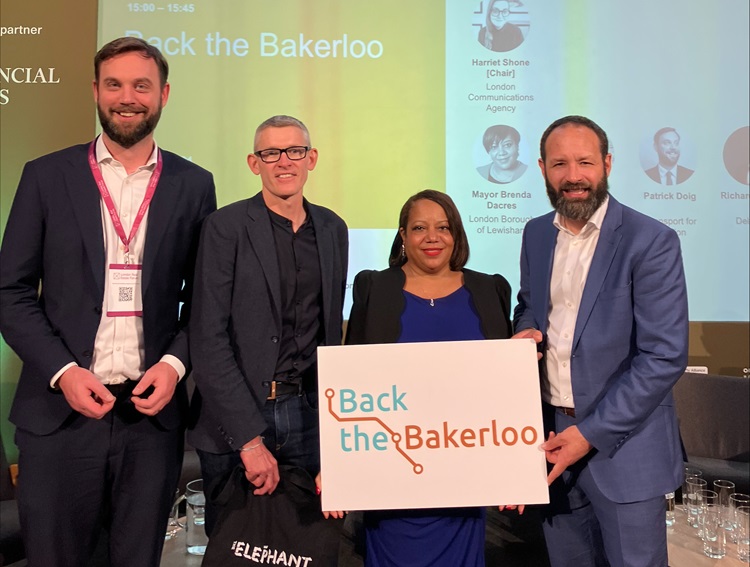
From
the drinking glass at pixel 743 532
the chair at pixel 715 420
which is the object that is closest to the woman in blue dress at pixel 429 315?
the drinking glass at pixel 743 532

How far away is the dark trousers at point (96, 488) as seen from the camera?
6.08 ft

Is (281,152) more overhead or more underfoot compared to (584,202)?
more overhead

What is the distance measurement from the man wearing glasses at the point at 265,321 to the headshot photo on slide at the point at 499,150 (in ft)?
7.24

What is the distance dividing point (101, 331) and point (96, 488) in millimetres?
476

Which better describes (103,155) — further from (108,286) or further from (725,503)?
(725,503)

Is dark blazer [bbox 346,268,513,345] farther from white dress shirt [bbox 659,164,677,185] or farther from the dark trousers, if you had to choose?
white dress shirt [bbox 659,164,677,185]

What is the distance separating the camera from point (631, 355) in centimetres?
203

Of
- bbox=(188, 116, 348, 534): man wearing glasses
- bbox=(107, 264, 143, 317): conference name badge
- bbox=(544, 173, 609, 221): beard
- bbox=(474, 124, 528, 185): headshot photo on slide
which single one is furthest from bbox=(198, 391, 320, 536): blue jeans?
bbox=(474, 124, 528, 185): headshot photo on slide

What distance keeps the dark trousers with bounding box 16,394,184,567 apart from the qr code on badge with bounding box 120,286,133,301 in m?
0.30

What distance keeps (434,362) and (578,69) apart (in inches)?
116

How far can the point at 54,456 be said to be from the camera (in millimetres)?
1866

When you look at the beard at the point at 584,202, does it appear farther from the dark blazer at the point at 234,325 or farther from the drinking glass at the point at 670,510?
the drinking glass at the point at 670,510

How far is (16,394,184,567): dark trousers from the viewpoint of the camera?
1854mm

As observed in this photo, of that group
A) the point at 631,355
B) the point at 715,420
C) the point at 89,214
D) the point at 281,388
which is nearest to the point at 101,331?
the point at 89,214
